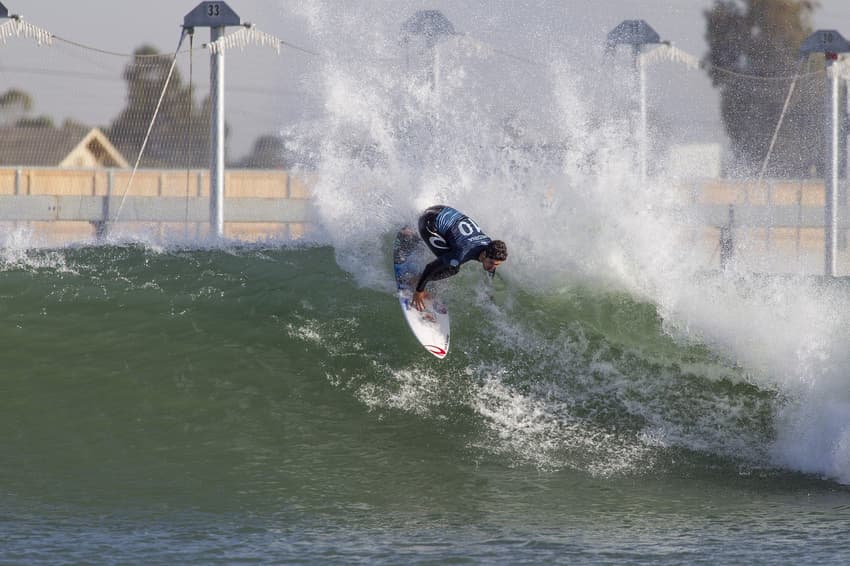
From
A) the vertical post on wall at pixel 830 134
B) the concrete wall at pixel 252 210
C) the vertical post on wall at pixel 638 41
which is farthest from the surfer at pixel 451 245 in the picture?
the vertical post on wall at pixel 830 134

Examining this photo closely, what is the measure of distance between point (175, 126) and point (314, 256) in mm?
Result: 4674

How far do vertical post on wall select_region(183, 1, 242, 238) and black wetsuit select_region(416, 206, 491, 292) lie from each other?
659 centimetres

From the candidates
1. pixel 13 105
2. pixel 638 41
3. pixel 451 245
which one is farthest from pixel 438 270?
pixel 13 105

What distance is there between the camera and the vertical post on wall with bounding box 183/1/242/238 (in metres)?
15.5

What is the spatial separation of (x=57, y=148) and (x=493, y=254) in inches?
384

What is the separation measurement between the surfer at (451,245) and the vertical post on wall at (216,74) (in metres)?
6.57

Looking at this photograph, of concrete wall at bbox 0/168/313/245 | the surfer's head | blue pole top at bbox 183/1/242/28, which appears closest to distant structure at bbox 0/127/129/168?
concrete wall at bbox 0/168/313/245

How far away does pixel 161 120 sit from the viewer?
1611 cm

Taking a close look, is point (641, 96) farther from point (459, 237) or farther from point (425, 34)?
point (459, 237)

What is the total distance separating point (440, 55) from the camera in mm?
15836

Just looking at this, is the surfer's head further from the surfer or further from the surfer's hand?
the surfer's hand

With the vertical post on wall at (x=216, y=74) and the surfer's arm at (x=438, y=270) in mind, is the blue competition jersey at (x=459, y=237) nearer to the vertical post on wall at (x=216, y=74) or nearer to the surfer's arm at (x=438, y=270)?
the surfer's arm at (x=438, y=270)

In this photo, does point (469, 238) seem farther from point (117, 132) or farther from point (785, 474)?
point (117, 132)

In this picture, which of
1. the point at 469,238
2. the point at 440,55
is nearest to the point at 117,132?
the point at 440,55
